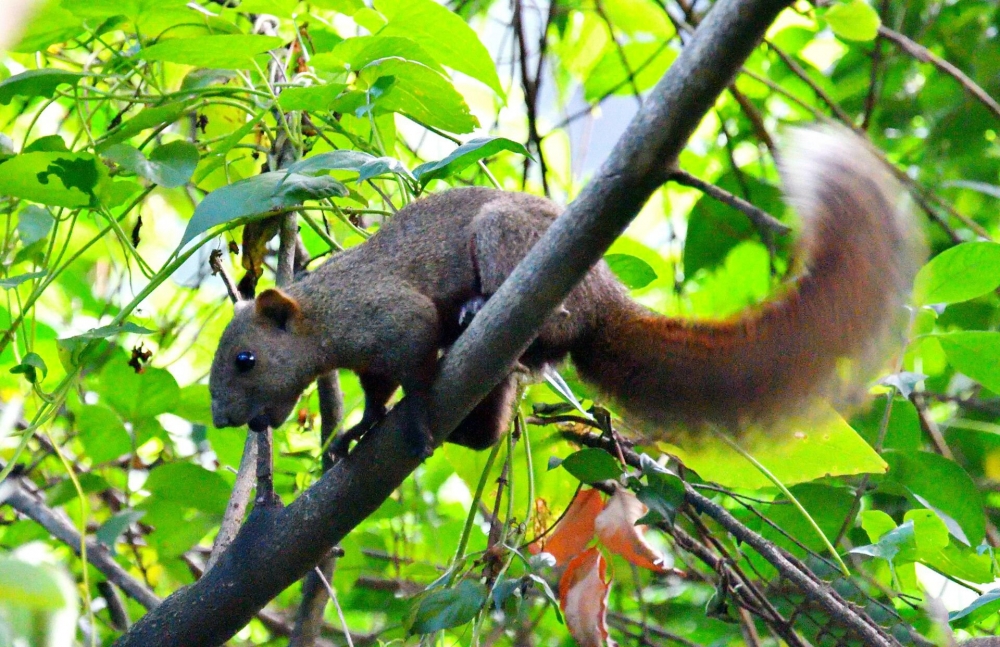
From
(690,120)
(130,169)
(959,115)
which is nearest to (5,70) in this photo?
(130,169)

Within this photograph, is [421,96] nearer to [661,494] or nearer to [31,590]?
[661,494]

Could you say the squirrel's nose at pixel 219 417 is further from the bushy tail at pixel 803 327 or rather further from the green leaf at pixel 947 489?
the green leaf at pixel 947 489

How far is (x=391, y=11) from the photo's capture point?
83.7 inches

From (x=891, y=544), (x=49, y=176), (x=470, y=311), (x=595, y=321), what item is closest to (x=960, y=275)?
(x=891, y=544)

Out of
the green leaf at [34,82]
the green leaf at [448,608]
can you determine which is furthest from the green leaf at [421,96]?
the green leaf at [448,608]

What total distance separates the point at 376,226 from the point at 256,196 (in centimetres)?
141

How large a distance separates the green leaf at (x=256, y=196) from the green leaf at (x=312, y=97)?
15cm

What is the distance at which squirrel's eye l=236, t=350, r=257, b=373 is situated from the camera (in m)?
2.25

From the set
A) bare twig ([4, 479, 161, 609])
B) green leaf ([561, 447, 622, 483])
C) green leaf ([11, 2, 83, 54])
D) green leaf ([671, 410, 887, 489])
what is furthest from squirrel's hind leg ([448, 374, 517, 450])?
green leaf ([11, 2, 83, 54])

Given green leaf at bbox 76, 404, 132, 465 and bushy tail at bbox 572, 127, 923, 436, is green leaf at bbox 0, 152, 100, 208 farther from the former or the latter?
bushy tail at bbox 572, 127, 923, 436

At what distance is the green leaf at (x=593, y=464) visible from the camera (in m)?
1.91

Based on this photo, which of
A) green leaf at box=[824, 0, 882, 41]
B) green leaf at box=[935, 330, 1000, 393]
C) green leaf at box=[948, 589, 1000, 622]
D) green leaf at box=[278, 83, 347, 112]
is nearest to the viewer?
green leaf at box=[948, 589, 1000, 622]

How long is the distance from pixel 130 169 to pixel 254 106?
17.4 inches

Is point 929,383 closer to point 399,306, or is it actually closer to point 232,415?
point 399,306
